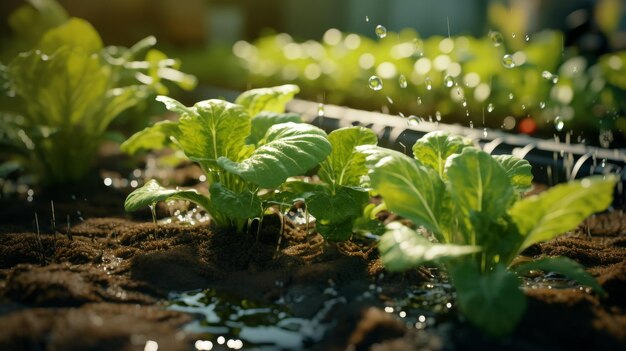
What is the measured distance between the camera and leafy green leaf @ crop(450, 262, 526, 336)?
5.18ft

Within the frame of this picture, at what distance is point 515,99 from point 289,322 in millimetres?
2860

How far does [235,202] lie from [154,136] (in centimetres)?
76

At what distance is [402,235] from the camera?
5.74 feet

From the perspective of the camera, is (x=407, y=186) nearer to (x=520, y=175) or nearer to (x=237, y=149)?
(x=520, y=175)

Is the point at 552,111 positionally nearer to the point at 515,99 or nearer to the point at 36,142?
the point at 515,99

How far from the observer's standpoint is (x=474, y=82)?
166 inches

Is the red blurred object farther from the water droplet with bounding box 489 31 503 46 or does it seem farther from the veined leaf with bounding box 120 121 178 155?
the veined leaf with bounding box 120 121 178 155

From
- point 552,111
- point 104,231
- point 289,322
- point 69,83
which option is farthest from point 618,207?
point 69,83

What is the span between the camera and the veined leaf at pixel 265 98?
2664mm

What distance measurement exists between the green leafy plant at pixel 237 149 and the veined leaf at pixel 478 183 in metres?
0.43

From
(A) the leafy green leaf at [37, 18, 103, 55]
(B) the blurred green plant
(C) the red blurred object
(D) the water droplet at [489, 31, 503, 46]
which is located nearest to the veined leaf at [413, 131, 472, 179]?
(D) the water droplet at [489, 31, 503, 46]

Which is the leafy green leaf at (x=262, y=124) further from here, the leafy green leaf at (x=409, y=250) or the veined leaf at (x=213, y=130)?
the leafy green leaf at (x=409, y=250)

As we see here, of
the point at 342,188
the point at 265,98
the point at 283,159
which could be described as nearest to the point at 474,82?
the point at 265,98

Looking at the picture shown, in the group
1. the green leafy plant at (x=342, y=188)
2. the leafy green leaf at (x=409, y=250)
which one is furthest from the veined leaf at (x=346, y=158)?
the leafy green leaf at (x=409, y=250)
